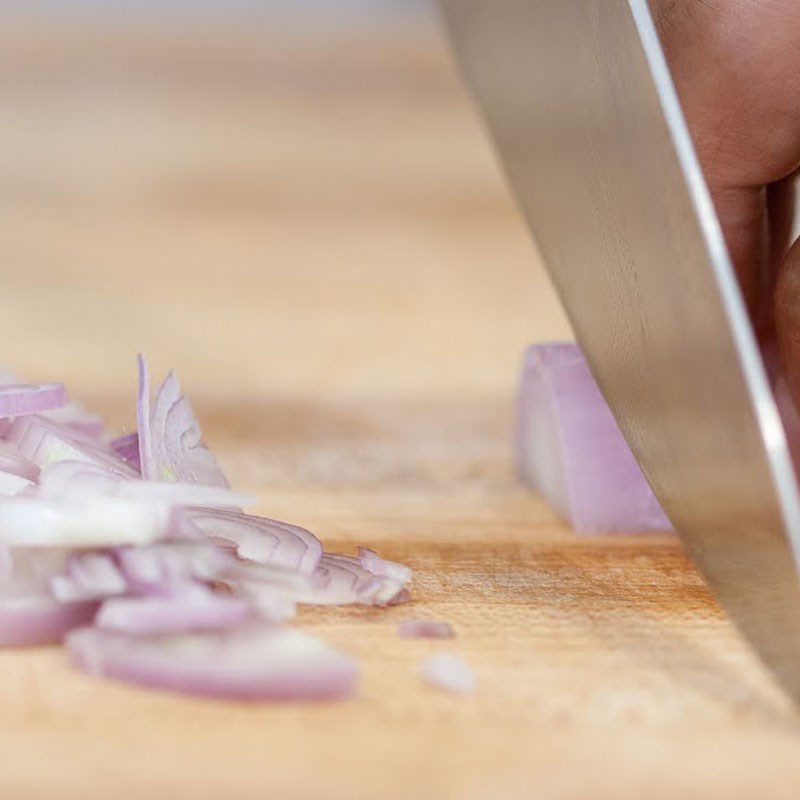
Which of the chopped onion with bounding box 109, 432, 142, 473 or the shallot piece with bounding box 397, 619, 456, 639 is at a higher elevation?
the chopped onion with bounding box 109, 432, 142, 473

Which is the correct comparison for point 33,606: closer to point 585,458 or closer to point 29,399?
point 29,399

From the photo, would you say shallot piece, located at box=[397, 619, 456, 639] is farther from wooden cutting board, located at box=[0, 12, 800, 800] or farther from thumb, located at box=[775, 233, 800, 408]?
thumb, located at box=[775, 233, 800, 408]

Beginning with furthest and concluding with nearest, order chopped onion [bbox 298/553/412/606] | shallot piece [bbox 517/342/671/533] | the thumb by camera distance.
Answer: shallot piece [bbox 517/342/671/533], the thumb, chopped onion [bbox 298/553/412/606]

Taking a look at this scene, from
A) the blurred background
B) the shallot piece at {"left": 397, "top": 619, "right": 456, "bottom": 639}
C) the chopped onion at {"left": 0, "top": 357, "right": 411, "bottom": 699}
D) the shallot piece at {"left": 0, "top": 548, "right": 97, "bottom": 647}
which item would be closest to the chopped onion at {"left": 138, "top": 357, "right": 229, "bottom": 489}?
the chopped onion at {"left": 0, "top": 357, "right": 411, "bottom": 699}

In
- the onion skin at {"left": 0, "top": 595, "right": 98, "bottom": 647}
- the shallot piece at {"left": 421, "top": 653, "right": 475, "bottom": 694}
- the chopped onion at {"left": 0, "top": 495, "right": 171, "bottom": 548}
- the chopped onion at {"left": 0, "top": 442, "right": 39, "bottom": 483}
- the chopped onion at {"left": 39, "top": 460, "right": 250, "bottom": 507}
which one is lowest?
the shallot piece at {"left": 421, "top": 653, "right": 475, "bottom": 694}

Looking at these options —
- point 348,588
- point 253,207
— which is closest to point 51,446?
point 348,588

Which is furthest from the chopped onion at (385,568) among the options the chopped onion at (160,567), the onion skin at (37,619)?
the onion skin at (37,619)

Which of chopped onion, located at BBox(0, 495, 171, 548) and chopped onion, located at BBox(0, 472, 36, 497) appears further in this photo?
chopped onion, located at BBox(0, 472, 36, 497)

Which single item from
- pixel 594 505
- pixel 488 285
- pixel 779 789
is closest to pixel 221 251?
pixel 488 285
